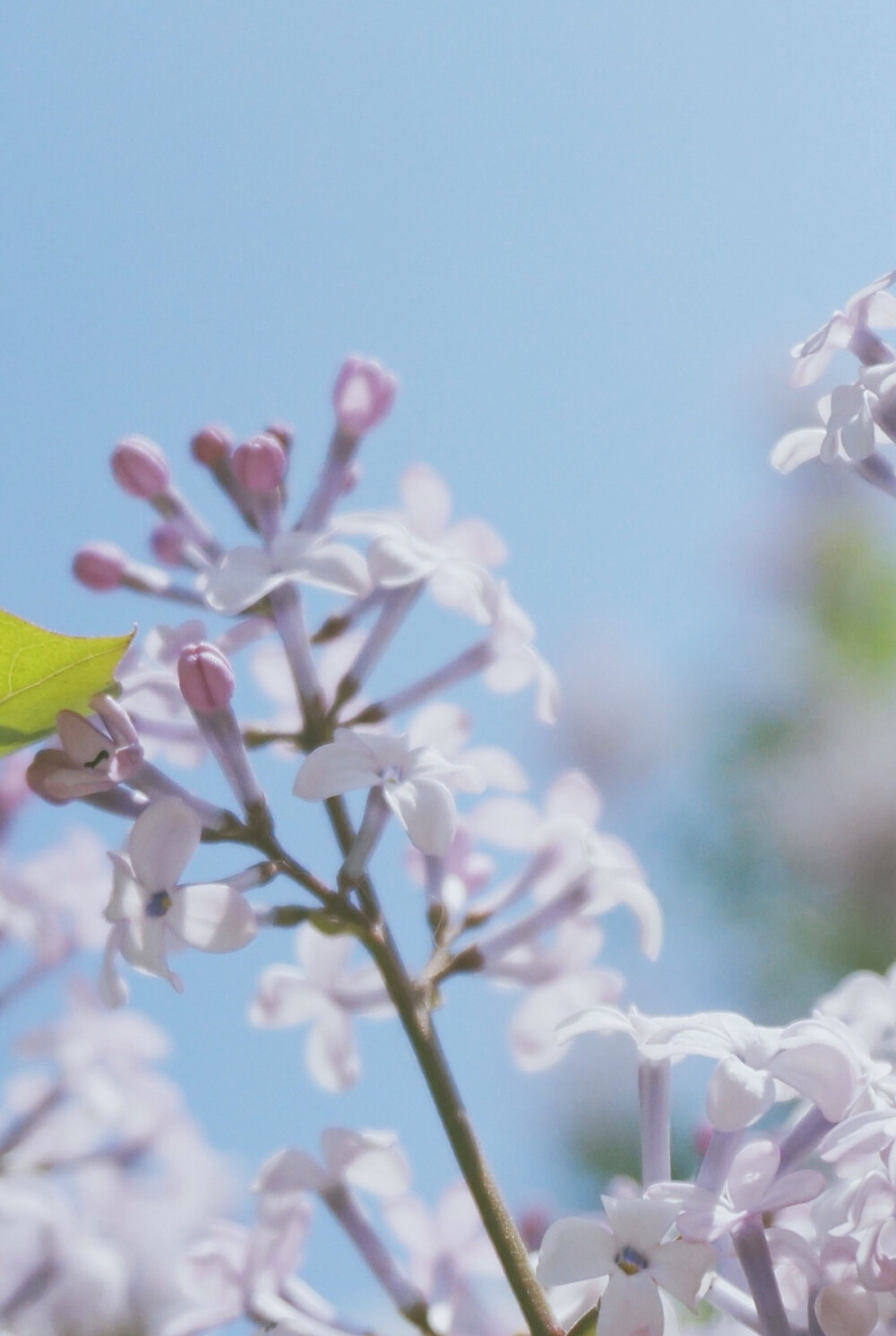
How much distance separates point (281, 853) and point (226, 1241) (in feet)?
0.77

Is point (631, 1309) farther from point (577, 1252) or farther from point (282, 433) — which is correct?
point (282, 433)

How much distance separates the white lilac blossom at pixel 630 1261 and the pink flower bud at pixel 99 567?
1.79 ft

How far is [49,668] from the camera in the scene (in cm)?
77

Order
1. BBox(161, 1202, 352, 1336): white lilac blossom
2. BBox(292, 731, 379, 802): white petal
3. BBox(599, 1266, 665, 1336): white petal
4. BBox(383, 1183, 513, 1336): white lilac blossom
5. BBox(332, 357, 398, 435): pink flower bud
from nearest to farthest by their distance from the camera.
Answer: BBox(599, 1266, 665, 1336): white petal, BBox(292, 731, 379, 802): white petal, BBox(161, 1202, 352, 1336): white lilac blossom, BBox(383, 1183, 513, 1336): white lilac blossom, BBox(332, 357, 398, 435): pink flower bud

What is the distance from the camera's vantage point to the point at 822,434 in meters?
0.81

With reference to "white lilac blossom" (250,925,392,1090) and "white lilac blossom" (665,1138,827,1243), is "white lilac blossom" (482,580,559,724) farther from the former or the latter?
"white lilac blossom" (665,1138,827,1243)

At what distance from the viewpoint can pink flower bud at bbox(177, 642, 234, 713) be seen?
76cm

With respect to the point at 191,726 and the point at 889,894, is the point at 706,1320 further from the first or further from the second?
the point at 889,894

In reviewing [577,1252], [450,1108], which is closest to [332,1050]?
[450,1108]

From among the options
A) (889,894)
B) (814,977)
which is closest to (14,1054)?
(814,977)

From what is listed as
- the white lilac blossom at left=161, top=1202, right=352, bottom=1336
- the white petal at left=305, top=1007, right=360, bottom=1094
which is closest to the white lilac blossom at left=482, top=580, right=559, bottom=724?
the white petal at left=305, top=1007, right=360, bottom=1094

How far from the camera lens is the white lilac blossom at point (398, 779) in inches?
27.8

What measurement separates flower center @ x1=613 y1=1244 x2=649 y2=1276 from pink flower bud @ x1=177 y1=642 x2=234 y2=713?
34 centimetres

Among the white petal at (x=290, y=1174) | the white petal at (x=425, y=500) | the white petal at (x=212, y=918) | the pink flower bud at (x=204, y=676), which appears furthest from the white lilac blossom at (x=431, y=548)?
the white petal at (x=290, y=1174)
